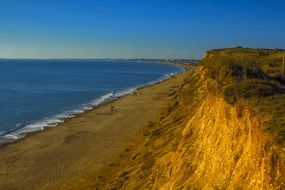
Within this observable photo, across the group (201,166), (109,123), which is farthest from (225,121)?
(109,123)

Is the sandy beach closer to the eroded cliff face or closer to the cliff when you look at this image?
the cliff

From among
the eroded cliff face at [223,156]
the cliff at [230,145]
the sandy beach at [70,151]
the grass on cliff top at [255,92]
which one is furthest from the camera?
the sandy beach at [70,151]

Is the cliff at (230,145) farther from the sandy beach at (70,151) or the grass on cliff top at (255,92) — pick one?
the sandy beach at (70,151)

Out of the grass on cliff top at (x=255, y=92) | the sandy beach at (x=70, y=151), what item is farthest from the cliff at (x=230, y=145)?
the sandy beach at (x=70, y=151)

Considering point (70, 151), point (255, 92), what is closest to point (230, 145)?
point (255, 92)

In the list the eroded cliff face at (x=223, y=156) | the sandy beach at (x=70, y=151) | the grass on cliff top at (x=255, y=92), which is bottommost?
the sandy beach at (x=70, y=151)

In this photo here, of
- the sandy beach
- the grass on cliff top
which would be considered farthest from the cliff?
the sandy beach

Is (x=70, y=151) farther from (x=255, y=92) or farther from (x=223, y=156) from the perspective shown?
(x=255, y=92)
